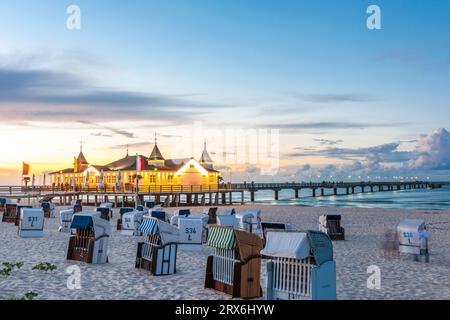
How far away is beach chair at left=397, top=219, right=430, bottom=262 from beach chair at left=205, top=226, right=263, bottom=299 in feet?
22.5

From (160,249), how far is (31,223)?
10391 mm

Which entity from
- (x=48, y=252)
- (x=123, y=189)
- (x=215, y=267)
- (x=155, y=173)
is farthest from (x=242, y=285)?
(x=155, y=173)

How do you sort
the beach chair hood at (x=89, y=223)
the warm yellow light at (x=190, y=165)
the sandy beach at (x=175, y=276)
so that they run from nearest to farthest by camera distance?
the sandy beach at (x=175, y=276)
the beach chair hood at (x=89, y=223)
the warm yellow light at (x=190, y=165)

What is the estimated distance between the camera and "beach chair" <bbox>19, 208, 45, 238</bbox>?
18.9 meters

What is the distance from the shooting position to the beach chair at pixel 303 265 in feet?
24.8

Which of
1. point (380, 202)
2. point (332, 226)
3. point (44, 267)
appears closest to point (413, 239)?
point (332, 226)

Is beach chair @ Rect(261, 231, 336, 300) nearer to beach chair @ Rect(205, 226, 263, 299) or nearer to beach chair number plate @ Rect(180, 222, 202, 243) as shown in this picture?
beach chair @ Rect(205, 226, 263, 299)

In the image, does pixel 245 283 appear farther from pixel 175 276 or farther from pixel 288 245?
pixel 175 276

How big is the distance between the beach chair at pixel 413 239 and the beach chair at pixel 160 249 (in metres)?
7.34

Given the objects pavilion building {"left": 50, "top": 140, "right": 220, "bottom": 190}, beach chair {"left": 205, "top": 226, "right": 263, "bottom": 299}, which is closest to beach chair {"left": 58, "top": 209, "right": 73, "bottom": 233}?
beach chair {"left": 205, "top": 226, "right": 263, "bottom": 299}

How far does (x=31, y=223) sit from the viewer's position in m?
19.1

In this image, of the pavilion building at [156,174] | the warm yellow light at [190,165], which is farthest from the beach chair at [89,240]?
the warm yellow light at [190,165]

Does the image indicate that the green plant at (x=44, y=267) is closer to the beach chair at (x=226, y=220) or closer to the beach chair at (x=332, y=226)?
the beach chair at (x=226, y=220)
